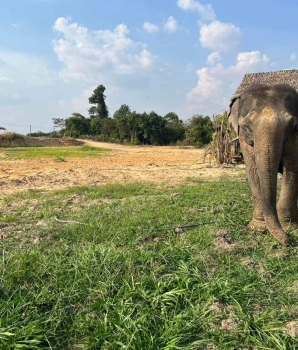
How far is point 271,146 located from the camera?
406cm

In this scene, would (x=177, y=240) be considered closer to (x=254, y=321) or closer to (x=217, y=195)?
(x=254, y=321)

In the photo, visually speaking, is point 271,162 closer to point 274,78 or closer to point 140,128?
point 274,78

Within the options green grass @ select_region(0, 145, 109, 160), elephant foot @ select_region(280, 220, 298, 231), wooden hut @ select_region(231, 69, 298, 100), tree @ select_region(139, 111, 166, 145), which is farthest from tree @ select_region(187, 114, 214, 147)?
elephant foot @ select_region(280, 220, 298, 231)

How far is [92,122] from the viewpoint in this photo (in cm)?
5725

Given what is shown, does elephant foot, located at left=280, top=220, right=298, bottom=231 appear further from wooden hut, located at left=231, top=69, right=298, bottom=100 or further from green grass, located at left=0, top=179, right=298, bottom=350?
wooden hut, located at left=231, top=69, right=298, bottom=100

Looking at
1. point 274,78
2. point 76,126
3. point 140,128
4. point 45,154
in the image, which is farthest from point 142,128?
point 274,78

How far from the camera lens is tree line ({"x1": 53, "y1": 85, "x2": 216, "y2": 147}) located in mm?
37406

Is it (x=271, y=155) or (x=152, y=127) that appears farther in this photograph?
(x=152, y=127)

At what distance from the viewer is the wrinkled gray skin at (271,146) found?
13.4 ft

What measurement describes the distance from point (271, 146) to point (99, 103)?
2332 inches

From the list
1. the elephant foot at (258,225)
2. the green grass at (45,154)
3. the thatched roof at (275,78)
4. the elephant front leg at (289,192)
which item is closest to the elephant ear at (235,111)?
the elephant front leg at (289,192)

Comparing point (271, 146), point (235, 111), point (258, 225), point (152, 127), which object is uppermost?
point (152, 127)

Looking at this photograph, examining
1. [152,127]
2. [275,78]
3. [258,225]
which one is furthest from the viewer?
[152,127]

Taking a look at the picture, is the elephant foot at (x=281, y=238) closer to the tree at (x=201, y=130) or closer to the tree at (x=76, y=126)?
the tree at (x=201, y=130)
